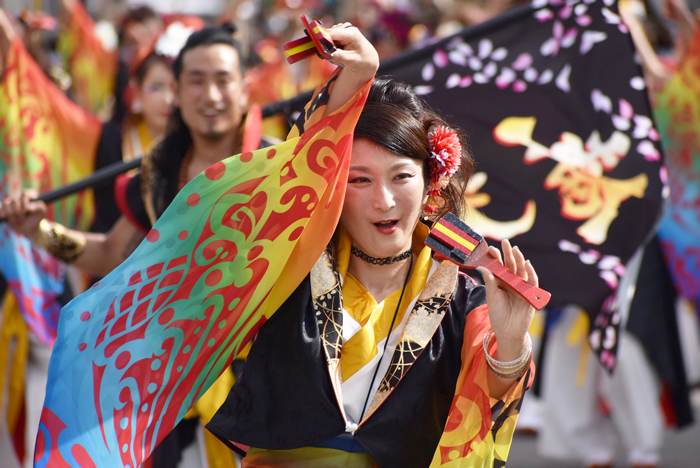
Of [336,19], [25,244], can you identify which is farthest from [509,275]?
[336,19]

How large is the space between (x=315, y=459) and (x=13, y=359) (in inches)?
101

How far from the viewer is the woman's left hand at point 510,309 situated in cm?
188

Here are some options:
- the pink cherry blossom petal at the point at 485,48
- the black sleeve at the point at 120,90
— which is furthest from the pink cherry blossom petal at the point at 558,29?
the black sleeve at the point at 120,90

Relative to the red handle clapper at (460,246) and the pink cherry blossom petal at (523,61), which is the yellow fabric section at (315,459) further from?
the pink cherry blossom petal at (523,61)

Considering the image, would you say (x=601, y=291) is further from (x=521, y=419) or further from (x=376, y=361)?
(x=521, y=419)

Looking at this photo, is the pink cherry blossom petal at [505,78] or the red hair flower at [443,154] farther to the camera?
the pink cherry blossom petal at [505,78]

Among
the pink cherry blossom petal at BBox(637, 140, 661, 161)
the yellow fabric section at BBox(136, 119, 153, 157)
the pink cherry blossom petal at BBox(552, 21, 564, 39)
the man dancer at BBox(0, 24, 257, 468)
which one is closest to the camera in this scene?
the pink cherry blossom petal at BBox(637, 140, 661, 161)

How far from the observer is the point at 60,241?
3.36m

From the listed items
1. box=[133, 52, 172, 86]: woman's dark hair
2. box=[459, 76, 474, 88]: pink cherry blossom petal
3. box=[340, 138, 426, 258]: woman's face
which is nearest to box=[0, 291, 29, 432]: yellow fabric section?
box=[133, 52, 172, 86]: woman's dark hair

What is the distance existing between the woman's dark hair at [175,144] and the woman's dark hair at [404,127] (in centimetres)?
123

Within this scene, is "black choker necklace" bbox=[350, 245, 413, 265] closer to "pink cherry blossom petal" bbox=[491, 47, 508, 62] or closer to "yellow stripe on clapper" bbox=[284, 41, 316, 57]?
"yellow stripe on clapper" bbox=[284, 41, 316, 57]

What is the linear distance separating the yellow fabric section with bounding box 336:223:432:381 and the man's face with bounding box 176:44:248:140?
1.27 meters

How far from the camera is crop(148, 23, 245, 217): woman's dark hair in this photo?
10.7 ft

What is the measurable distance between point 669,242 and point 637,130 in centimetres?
159
